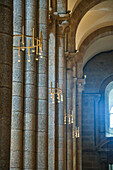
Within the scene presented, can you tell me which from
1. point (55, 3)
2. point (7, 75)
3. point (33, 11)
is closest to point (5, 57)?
point (7, 75)

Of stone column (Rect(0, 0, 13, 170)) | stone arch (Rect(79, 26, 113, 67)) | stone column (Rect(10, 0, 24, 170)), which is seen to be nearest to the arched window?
stone arch (Rect(79, 26, 113, 67))

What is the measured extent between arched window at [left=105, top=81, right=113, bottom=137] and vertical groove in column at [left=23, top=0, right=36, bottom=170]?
2992cm

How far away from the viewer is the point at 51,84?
55.6ft

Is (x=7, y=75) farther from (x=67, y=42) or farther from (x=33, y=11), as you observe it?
(x=67, y=42)

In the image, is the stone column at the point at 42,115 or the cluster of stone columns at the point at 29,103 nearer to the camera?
the cluster of stone columns at the point at 29,103

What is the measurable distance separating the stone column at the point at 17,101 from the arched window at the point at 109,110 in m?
30.6

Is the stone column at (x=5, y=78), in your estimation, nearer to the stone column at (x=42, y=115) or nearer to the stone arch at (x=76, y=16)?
the stone column at (x=42, y=115)

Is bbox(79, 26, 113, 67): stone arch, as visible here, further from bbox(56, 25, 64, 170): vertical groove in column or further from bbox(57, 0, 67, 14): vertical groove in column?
bbox(56, 25, 64, 170): vertical groove in column

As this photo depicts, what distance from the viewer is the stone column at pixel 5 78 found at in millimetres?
6457

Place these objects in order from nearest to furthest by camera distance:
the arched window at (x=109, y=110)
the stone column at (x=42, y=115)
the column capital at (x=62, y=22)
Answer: the stone column at (x=42, y=115) < the column capital at (x=62, y=22) < the arched window at (x=109, y=110)

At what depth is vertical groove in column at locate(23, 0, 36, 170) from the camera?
12.0 metres

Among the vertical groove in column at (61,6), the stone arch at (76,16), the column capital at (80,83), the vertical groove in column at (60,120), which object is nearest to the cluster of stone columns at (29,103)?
the vertical groove in column at (60,120)

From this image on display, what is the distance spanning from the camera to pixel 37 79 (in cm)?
1317

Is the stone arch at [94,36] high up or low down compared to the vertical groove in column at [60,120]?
up
